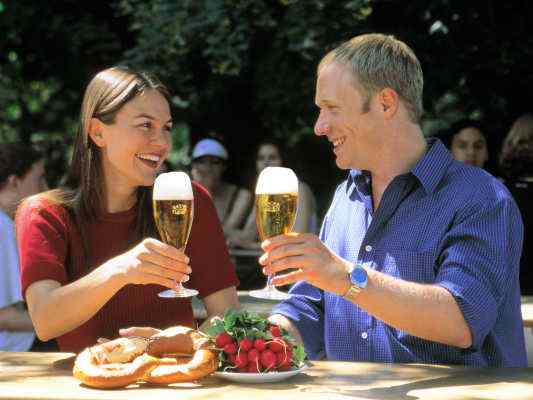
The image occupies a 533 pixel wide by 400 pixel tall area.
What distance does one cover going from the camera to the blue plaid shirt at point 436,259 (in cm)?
265

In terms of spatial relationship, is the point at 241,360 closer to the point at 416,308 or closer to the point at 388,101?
the point at 416,308

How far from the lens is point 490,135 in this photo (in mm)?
8789

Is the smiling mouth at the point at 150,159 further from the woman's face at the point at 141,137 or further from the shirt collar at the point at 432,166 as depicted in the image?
the shirt collar at the point at 432,166

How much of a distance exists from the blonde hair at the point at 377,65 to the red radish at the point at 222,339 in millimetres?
861

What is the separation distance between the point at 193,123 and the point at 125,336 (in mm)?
7722

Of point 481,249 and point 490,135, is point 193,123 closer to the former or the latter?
point 490,135

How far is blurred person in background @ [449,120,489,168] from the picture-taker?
702 cm

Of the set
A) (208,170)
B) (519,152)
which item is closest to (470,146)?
(519,152)

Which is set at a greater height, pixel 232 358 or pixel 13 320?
pixel 13 320

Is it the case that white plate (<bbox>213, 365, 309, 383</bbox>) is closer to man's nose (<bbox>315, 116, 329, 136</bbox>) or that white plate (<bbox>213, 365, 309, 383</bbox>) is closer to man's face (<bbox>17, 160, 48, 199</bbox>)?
man's nose (<bbox>315, 116, 329, 136</bbox>)

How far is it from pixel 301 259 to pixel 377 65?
85cm

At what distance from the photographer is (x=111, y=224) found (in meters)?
3.18

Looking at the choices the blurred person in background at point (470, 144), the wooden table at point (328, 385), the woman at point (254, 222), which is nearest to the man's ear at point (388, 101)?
the wooden table at point (328, 385)

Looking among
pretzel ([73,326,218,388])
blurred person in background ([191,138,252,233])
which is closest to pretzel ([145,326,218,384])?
pretzel ([73,326,218,388])
